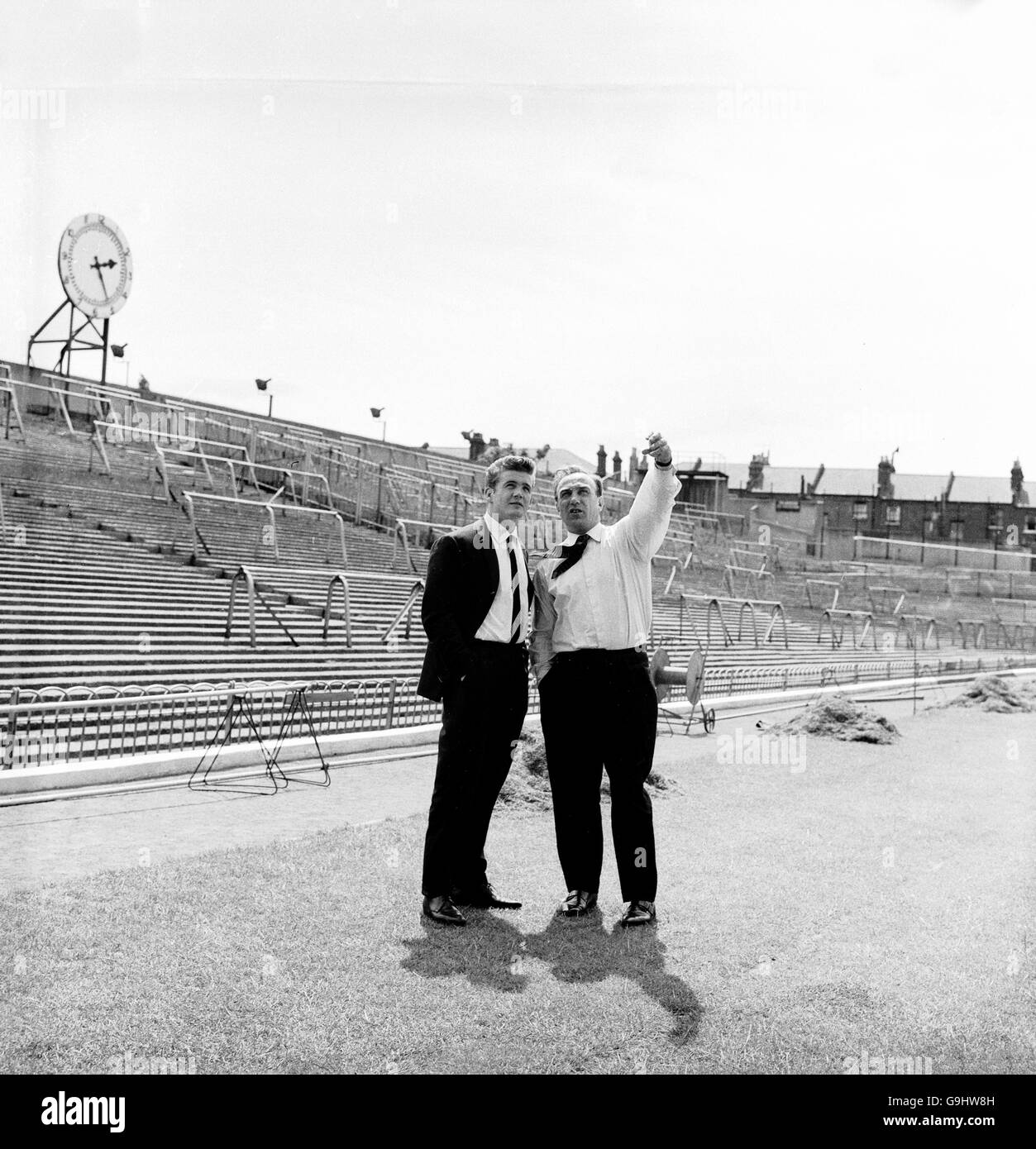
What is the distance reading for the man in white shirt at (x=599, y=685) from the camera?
4.74 metres

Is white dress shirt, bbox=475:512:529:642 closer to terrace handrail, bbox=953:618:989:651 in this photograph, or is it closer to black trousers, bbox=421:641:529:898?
black trousers, bbox=421:641:529:898

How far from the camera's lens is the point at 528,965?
4160 millimetres

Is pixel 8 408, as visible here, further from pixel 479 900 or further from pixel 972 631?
pixel 972 631

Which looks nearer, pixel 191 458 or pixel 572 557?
pixel 572 557

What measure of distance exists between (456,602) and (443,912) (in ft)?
4.31

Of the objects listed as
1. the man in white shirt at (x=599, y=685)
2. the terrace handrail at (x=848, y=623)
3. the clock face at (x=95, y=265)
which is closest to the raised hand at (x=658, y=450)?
the man in white shirt at (x=599, y=685)

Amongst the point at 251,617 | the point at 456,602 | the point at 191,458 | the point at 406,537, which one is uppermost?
the point at 191,458

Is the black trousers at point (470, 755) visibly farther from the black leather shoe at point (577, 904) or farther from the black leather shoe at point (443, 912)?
the black leather shoe at point (577, 904)

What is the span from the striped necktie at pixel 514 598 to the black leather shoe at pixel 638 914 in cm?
125

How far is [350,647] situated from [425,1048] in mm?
13257

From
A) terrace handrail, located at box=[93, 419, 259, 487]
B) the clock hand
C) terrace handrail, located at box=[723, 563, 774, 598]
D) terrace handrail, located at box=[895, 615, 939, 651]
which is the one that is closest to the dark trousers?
terrace handrail, located at box=[93, 419, 259, 487]

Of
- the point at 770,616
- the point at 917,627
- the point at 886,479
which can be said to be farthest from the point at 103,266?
the point at 886,479

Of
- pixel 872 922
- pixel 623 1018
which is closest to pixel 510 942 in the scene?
pixel 623 1018

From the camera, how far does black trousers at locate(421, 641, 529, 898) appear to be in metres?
4.79
